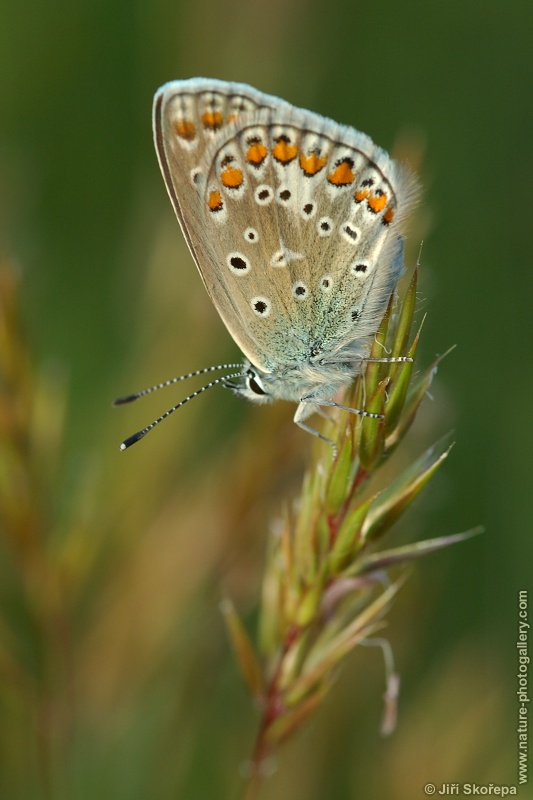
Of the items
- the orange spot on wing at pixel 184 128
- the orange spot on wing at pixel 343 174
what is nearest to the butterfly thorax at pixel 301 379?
the orange spot on wing at pixel 343 174

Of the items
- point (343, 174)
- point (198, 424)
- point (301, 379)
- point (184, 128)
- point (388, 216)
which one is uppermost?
point (184, 128)

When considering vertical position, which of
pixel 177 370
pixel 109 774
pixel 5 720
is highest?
pixel 177 370

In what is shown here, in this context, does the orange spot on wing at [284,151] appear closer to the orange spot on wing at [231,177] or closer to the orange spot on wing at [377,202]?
the orange spot on wing at [231,177]

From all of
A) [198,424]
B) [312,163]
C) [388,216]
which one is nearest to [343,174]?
[312,163]

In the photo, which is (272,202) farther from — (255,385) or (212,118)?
(255,385)

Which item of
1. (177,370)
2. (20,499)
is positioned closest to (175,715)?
(20,499)

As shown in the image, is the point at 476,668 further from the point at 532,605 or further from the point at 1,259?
the point at 1,259
